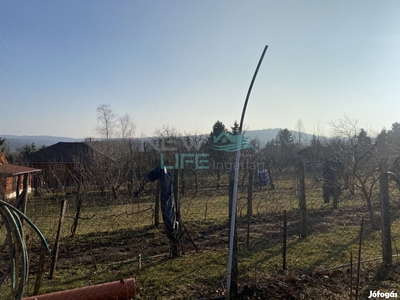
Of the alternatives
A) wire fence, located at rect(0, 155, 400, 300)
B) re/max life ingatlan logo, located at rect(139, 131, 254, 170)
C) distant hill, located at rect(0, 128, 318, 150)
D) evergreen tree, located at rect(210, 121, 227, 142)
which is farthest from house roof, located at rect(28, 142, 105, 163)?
wire fence, located at rect(0, 155, 400, 300)

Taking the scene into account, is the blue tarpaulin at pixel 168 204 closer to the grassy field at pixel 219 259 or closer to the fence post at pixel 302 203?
the grassy field at pixel 219 259

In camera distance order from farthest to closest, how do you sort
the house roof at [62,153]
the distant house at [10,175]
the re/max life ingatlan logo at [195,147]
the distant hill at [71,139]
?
the distant hill at [71,139]
the house roof at [62,153]
the re/max life ingatlan logo at [195,147]
the distant house at [10,175]

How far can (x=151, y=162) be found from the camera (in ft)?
60.8

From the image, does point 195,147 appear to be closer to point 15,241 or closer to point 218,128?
point 218,128

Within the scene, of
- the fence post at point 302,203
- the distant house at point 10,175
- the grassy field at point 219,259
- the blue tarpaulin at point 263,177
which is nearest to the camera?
the grassy field at point 219,259

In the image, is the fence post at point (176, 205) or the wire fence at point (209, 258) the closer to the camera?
the wire fence at point (209, 258)

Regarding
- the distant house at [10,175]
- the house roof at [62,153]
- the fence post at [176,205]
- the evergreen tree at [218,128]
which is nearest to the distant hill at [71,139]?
the evergreen tree at [218,128]

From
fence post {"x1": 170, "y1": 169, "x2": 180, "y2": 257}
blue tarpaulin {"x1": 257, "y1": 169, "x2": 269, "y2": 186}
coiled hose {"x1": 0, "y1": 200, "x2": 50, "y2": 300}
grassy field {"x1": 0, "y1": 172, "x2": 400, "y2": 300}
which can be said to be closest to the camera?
coiled hose {"x1": 0, "y1": 200, "x2": 50, "y2": 300}

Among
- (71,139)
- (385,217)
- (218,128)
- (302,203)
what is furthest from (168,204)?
(71,139)

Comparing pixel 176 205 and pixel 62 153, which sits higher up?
pixel 62 153

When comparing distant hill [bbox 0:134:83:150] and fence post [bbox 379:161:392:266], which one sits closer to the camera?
fence post [bbox 379:161:392:266]

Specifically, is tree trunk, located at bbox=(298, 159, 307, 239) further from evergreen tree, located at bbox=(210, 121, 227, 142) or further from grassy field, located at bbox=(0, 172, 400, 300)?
evergreen tree, located at bbox=(210, 121, 227, 142)

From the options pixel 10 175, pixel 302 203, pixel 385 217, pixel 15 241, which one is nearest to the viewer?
pixel 15 241

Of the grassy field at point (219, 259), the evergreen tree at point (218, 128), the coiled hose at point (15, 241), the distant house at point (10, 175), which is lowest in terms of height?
the grassy field at point (219, 259)
